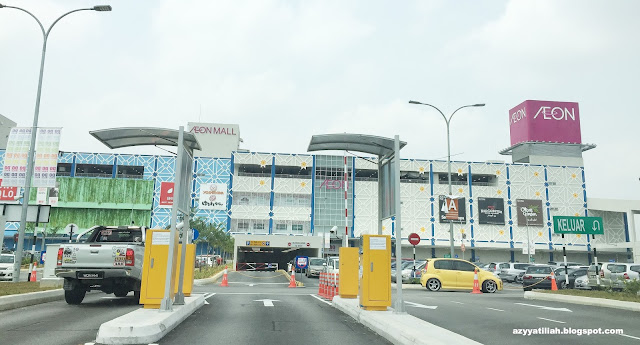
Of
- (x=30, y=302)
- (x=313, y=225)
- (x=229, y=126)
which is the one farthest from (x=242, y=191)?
(x=30, y=302)

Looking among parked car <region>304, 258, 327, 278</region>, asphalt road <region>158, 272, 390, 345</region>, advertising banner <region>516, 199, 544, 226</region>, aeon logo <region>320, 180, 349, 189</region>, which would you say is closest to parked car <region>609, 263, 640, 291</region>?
asphalt road <region>158, 272, 390, 345</region>

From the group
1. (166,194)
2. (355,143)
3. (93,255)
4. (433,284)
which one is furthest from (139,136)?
(166,194)

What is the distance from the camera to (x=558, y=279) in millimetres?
27500

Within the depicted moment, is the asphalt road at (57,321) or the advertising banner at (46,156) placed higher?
the advertising banner at (46,156)

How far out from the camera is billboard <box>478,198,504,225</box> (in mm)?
69938

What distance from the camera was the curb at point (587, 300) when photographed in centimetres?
1356

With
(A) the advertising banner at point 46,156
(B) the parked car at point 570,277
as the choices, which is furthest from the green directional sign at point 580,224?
(A) the advertising banner at point 46,156

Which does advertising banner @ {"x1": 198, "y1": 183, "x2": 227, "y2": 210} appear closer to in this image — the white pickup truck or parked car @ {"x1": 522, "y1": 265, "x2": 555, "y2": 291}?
parked car @ {"x1": 522, "y1": 265, "x2": 555, "y2": 291}

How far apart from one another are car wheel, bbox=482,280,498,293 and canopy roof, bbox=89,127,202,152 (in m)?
16.5

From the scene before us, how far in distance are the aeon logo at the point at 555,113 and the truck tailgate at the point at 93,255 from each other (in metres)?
79.5

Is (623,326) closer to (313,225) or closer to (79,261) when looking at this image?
(79,261)

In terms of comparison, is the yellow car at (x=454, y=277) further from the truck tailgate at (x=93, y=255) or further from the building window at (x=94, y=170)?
the building window at (x=94, y=170)

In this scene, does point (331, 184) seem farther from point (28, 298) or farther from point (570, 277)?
point (28, 298)

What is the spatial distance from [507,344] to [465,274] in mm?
15903
